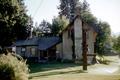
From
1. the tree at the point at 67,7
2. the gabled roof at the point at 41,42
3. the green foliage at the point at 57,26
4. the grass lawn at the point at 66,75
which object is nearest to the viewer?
the grass lawn at the point at 66,75

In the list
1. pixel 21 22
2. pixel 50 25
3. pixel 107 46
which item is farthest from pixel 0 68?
pixel 107 46

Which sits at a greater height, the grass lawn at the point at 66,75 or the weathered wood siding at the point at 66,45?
the weathered wood siding at the point at 66,45

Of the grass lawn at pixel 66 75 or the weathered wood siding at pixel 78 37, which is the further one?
the weathered wood siding at pixel 78 37

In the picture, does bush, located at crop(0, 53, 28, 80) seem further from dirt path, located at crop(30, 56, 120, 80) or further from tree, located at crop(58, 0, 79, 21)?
tree, located at crop(58, 0, 79, 21)

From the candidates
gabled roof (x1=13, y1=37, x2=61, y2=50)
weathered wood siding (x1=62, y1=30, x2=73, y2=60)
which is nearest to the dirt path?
weathered wood siding (x1=62, y1=30, x2=73, y2=60)

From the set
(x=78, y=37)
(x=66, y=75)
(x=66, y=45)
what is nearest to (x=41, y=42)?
(x=66, y=45)

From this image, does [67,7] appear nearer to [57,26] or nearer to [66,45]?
[57,26]

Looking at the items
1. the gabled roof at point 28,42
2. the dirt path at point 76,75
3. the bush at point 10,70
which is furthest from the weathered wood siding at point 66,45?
the bush at point 10,70

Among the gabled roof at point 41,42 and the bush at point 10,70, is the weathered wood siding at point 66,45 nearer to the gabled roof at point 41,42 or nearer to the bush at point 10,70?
the gabled roof at point 41,42

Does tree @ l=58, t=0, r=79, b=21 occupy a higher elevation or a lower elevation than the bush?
higher

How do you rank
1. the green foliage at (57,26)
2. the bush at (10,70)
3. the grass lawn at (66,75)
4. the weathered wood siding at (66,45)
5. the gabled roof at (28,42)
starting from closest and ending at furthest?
the bush at (10,70) < the grass lawn at (66,75) < the weathered wood siding at (66,45) < the gabled roof at (28,42) < the green foliage at (57,26)

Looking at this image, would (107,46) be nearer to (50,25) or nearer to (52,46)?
(50,25)

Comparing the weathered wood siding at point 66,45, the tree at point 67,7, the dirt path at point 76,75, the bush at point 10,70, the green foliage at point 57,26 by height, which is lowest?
the dirt path at point 76,75

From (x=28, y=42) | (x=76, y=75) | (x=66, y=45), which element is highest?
(x=28, y=42)
